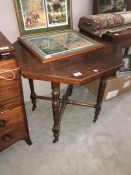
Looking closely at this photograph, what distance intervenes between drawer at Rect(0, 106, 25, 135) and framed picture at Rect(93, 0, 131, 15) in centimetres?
110

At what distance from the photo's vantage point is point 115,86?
6.07ft

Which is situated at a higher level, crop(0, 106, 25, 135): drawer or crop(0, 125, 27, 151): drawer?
crop(0, 106, 25, 135): drawer


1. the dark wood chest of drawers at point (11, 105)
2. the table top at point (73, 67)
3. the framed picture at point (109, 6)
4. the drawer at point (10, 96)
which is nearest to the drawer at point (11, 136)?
the dark wood chest of drawers at point (11, 105)

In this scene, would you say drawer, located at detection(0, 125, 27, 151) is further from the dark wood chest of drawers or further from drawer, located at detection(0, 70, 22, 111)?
drawer, located at detection(0, 70, 22, 111)

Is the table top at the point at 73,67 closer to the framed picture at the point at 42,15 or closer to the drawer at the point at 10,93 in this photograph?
the drawer at the point at 10,93

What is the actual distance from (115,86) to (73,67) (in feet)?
3.00

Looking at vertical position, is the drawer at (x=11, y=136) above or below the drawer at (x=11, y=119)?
below

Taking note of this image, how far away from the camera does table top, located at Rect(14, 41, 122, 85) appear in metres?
1.00

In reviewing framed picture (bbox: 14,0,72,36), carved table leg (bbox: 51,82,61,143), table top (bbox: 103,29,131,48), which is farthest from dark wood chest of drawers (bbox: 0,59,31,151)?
table top (bbox: 103,29,131,48)

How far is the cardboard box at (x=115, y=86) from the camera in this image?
5.90 feet

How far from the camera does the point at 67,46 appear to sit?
4.09 ft

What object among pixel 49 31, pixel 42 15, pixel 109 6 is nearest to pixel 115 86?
pixel 109 6

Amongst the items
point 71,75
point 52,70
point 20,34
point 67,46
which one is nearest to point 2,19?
point 20,34

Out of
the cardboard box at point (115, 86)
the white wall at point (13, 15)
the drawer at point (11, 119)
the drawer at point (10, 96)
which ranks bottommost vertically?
the cardboard box at point (115, 86)
